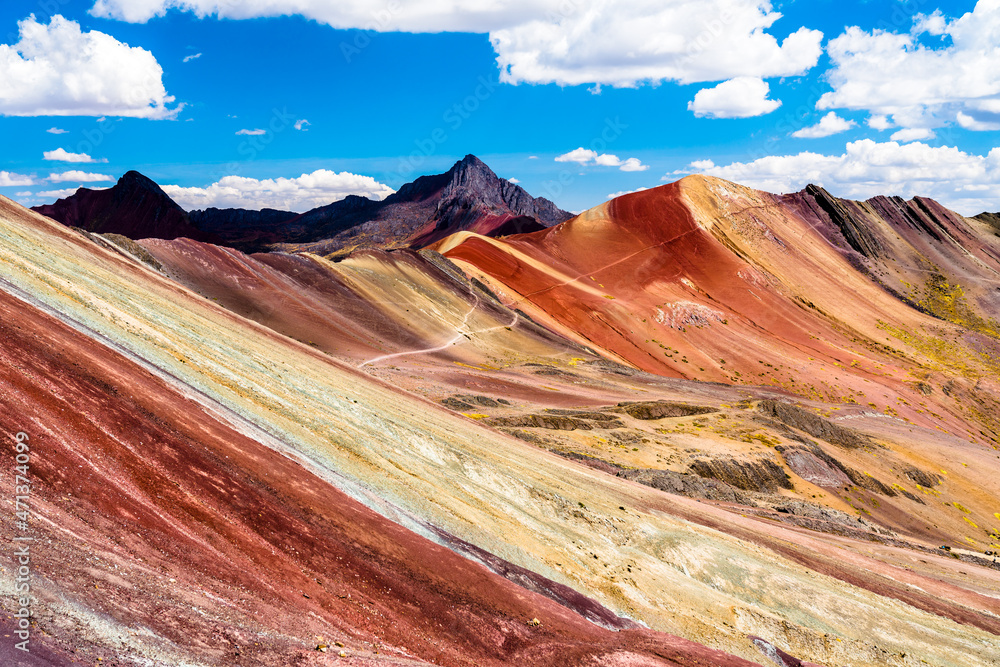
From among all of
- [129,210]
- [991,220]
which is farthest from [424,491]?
[129,210]

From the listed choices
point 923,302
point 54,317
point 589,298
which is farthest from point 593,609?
point 923,302

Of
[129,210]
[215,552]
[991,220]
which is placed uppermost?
[991,220]

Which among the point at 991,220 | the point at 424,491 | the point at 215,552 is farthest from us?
the point at 991,220

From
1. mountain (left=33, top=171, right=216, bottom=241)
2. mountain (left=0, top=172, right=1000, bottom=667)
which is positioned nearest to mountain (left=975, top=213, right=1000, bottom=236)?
mountain (left=0, top=172, right=1000, bottom=667)

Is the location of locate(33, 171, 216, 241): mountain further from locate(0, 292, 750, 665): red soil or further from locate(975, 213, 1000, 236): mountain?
locate(975, 213, 1000, 236): mountain

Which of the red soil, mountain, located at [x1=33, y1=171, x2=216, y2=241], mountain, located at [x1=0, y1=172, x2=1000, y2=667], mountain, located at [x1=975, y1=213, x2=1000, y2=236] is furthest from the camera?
mountain, located at [x1=33, y1=171, x2=216, y2=241]

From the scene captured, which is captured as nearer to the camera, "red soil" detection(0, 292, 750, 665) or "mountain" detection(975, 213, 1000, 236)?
"red soil" detection(0, 292, 750, 665)

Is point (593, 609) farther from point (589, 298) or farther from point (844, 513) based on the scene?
point (589, 298)

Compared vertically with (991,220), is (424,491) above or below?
below

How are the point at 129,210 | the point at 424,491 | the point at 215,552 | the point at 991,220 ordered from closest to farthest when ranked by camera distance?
the point at 215,552
the point at 424,491
the point at 991,220
the point at 129,210

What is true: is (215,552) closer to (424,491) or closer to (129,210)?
(424,491)
